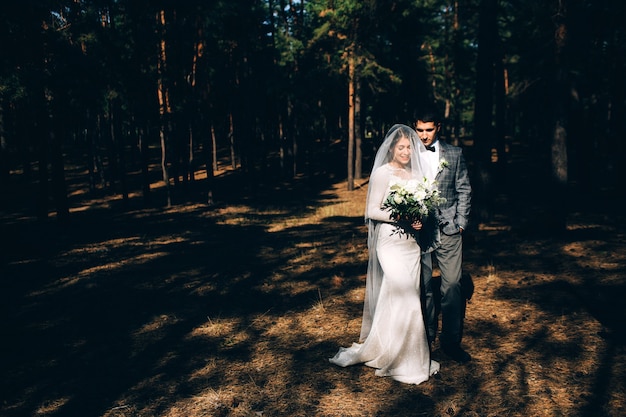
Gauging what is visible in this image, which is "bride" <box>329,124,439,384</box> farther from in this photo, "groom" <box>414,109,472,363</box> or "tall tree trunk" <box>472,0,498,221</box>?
"tall tree trunk" <box>472,0,498,221</box>

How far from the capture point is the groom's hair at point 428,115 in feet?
17.4

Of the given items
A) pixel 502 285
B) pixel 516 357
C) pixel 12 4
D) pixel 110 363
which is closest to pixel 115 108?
pixel 12 4

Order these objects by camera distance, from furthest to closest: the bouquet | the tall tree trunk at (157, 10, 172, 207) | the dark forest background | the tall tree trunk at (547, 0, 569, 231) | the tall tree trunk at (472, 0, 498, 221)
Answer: the tall tree trunk at (157, 10, 172, 207)
the dark forest background
the tall tree trunk at (472, 0, 498, 221)
the tall tree trunk at (547, 0, 569, 231)
the bouquet

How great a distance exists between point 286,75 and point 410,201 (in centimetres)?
2633

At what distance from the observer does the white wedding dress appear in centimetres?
509

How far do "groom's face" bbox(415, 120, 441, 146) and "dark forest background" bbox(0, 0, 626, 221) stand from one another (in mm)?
8319

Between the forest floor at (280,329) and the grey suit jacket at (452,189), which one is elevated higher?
the grey suit jacket at (452,189)

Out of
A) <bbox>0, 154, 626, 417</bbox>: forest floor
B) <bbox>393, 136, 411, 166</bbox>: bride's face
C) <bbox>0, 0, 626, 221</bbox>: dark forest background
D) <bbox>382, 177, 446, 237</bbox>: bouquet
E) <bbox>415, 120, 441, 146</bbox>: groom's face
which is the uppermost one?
<bbox>0, 0, 626, 221</bbox>: dark forest background

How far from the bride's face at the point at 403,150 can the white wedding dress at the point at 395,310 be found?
19 centimetres

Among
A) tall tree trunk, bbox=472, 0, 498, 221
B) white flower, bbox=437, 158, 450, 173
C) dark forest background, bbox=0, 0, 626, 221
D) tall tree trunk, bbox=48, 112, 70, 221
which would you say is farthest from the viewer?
tall tree trunk, bbox=48, 112, 70, 221

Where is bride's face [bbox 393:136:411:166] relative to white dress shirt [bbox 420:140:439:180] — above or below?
above

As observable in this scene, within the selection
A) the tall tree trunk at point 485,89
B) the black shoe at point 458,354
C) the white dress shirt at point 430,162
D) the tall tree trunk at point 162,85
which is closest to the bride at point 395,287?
the white dress shirt at point 430,162

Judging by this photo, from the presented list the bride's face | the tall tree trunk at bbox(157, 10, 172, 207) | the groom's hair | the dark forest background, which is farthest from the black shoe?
the tall tree trunk at bbox(157, 10, 172, 207)

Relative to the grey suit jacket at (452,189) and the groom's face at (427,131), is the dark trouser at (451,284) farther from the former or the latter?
the groom's face at (427,131)
